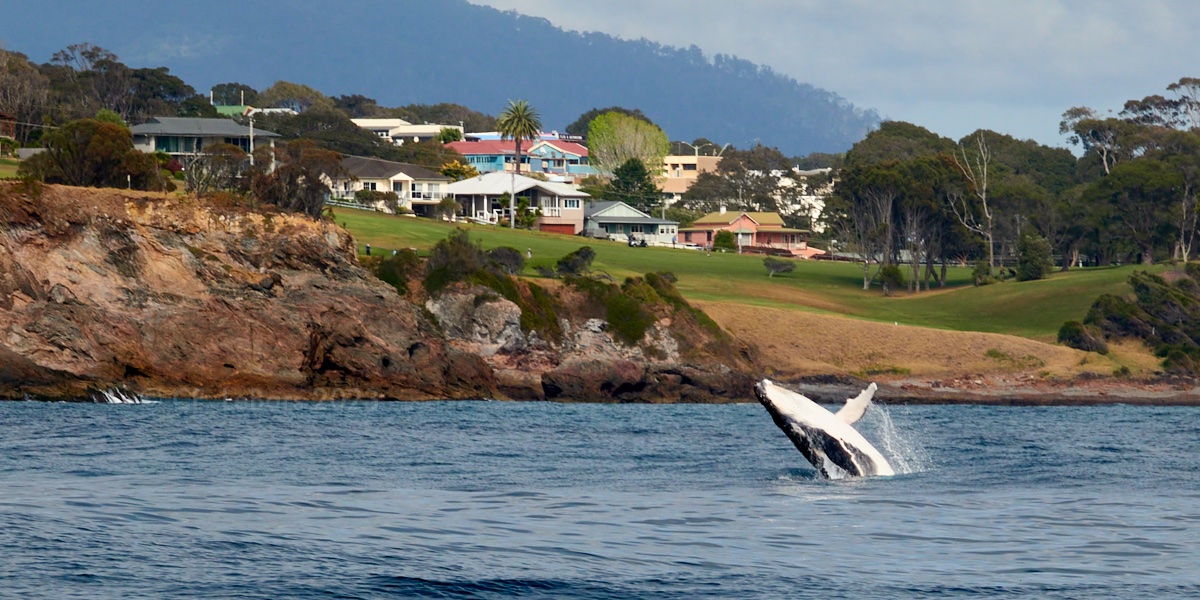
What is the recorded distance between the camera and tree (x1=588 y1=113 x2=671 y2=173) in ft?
565

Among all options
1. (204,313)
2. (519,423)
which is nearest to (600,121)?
(204,313)

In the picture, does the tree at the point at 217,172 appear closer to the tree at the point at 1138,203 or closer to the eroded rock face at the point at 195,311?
the eroded rock face at the point at 195,311

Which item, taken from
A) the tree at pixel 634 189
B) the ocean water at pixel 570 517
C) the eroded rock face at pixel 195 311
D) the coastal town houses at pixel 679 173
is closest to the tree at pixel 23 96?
the tree at pixel 634 189

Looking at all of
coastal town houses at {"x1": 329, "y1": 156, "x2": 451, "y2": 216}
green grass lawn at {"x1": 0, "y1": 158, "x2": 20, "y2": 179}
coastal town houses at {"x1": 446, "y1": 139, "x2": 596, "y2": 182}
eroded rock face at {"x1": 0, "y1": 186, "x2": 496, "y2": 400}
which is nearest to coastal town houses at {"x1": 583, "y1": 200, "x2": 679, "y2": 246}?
coastal town houses at {"x1": 329, "y1": 156, "x2": 451, "y2": 216}

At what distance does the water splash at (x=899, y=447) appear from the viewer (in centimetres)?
2883

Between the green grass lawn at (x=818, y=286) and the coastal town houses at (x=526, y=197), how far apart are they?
1380 cm

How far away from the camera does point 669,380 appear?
63938 mm

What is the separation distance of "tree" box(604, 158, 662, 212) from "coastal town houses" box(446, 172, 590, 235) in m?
21.0

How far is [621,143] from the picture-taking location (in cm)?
17212

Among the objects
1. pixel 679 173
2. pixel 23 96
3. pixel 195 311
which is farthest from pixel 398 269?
pixel 679 173

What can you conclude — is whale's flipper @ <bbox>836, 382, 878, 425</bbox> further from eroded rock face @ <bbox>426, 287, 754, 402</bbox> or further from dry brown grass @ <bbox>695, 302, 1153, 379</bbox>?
dry brown grass @ <bbox>695, 302, 1153, 379</bbox>

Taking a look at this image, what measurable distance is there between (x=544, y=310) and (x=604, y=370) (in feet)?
14.2

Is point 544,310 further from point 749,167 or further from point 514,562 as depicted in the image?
point 749,167

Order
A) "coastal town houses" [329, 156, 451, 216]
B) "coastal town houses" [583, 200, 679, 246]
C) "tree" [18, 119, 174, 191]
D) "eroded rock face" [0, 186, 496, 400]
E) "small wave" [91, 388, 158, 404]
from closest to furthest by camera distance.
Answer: "small wave" [91, 388, 158, 404]
"eroded rock face" [0, 186, 496, 400]
"tree" [18, 119, 174, 191]
"coastal town houses" [329, 156, 451, 216]
"coastal town houses" [583, 200, 679, 246]
